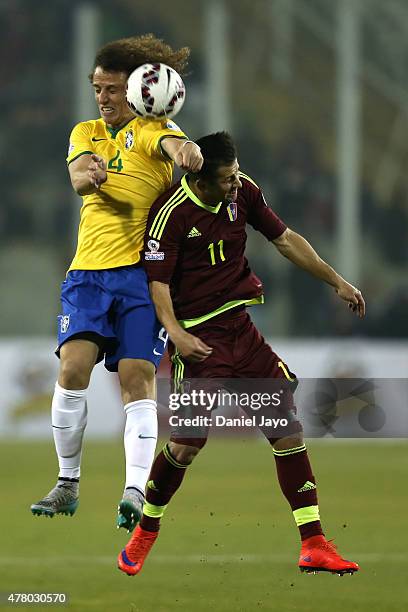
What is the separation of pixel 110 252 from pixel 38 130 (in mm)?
21113

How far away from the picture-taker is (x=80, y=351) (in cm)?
703

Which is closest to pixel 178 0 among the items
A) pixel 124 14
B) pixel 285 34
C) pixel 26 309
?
pixel 124 14

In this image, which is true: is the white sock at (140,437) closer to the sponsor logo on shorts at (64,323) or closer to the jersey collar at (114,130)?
the sponsor logo on shorts at (64,323)

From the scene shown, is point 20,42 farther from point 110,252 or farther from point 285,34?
point 110,252

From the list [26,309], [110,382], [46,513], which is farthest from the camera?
[26,309]

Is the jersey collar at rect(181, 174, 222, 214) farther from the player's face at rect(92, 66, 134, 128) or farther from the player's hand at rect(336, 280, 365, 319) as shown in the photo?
the player's hand at rect(336, 280, 365, 319)

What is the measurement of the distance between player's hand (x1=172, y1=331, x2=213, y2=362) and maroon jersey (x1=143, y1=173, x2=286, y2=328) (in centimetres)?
32

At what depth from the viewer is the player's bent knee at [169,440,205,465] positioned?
7.44m

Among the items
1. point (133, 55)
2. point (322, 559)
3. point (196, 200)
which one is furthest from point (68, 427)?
point (133, 55)

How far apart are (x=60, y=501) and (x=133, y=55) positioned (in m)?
2.26

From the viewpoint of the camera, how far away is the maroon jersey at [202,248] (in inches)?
277

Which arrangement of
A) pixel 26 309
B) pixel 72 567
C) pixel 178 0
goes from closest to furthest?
pixel 72 567, pixel 26 309, pixel 178 0

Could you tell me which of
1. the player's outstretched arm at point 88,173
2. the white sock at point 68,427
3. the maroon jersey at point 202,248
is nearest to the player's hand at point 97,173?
the player's outstretched arm at point 88,173

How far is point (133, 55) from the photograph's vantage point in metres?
7.13
